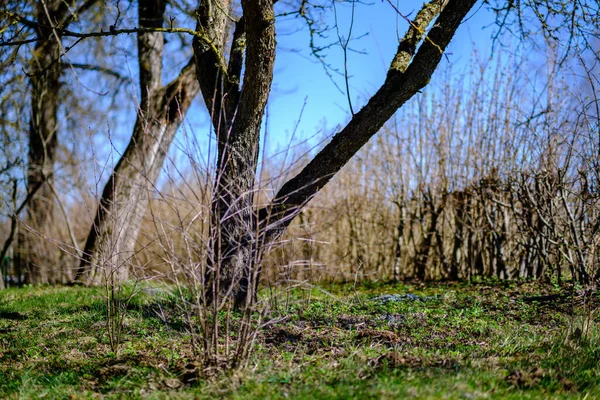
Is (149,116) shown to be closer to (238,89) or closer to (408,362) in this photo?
(238,89)

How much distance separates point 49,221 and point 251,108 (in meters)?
8.09

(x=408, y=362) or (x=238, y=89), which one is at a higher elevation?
(x=238, y=89)

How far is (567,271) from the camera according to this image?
763 centimetres

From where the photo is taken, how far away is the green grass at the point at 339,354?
3.12 meters

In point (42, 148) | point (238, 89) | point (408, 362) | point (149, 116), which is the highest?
point (42, 148)

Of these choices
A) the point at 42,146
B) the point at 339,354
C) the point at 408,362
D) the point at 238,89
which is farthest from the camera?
the point at 42,146

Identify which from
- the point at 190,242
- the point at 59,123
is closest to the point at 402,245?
the point at 190,242

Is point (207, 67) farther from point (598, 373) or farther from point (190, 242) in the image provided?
point (598, 373)

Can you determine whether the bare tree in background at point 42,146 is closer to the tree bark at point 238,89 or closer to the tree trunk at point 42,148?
the tree trunk at point 42,148

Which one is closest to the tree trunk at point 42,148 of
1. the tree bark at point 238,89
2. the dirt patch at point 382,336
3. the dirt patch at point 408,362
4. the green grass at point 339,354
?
the green grass at point 339,354

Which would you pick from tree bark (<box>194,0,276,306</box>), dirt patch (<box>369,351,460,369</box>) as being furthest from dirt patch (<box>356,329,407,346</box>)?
tree bark (<box>194,0,276,306</box>)

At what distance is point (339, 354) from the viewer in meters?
3.80

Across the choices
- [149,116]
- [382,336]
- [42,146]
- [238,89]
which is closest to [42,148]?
[42,146]

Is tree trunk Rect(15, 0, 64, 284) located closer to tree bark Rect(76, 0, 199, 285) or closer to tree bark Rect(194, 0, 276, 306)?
tree bark Rect(76, 0, 199, 285)
